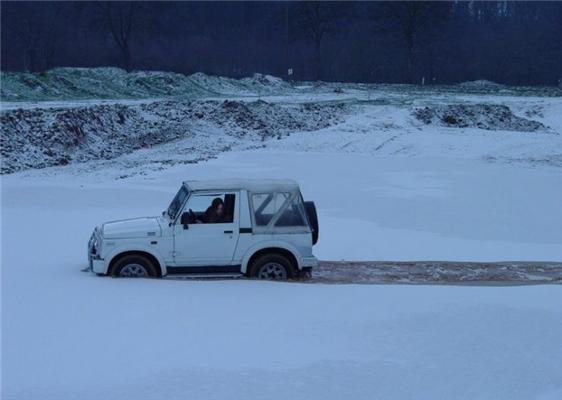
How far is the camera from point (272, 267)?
11547mm

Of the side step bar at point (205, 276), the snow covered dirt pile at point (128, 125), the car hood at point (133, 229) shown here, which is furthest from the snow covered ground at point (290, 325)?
the snow covered dirt pile at point (128, 125)

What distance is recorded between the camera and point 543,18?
10188cm

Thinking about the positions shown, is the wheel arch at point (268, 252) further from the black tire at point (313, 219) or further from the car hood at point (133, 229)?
the car hood at point (133, 229)

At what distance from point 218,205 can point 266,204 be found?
70 cm

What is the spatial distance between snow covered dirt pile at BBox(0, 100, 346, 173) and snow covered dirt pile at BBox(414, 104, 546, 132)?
4694 millimetres

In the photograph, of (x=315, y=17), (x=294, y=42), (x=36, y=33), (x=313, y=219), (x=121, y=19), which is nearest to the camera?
(x=313, y=219)

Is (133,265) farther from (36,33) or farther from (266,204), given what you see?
(36,33)

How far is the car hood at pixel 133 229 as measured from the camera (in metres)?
11.3

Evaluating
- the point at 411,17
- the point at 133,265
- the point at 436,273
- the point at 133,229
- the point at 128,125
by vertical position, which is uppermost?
the point at 411,17

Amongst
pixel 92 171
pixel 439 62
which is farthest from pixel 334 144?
pixel 439 62

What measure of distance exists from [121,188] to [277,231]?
12.0 m

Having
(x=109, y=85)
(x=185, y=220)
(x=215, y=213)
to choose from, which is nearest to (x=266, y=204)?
(x=215, y=213)

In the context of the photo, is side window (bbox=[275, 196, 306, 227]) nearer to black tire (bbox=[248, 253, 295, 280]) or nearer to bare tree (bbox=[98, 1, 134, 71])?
black tire (bbox=[248, 253, 295, 280])

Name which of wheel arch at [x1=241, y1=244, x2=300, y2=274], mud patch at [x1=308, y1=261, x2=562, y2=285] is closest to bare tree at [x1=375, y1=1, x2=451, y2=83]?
mud patch at [x1=308, y1=261, x2=562, y2=285]
